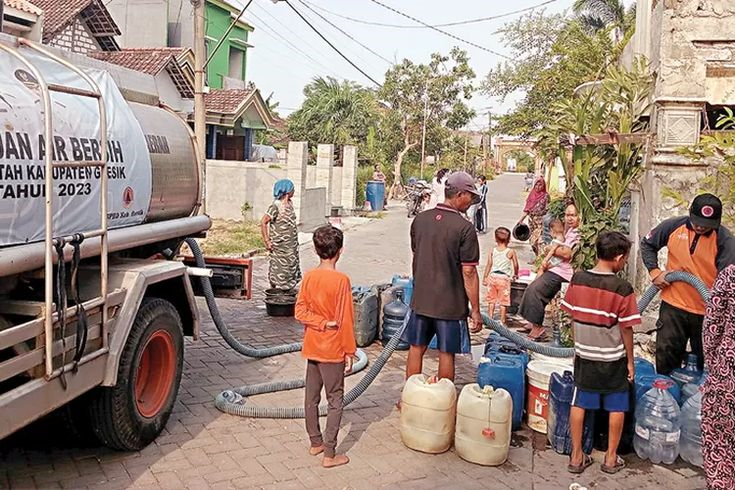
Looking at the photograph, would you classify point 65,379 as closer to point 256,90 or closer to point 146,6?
point 256,90

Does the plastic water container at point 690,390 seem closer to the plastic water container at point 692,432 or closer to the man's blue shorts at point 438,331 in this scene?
the plastic water container at point 692,432

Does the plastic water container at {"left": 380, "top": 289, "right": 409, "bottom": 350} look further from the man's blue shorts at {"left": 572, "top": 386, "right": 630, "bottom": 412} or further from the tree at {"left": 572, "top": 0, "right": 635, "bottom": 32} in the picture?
the tree at {"left": 572, "top": 0, "right": 635, "bottom": 32}

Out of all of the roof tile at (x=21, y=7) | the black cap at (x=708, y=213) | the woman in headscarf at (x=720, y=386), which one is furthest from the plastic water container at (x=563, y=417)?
the roof tile at (x=21, y=7)

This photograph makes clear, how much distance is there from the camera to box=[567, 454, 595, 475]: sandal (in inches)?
186

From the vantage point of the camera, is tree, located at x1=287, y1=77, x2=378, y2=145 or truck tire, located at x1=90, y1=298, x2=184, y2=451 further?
tree, located at x1=287, y1=77, x2=378, y2=145

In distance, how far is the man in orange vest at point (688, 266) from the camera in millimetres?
5070

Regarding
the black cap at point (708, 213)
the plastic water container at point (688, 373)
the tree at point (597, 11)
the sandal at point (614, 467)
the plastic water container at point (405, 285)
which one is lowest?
the sandal at point (614, 467)

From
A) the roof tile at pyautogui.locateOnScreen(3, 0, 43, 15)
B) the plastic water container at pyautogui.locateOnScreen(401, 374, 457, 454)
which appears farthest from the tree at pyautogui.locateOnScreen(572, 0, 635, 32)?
the plastic water container at pyautogui.locateOnScreen(401, 374, 457, 454)

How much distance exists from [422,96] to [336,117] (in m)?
4.53

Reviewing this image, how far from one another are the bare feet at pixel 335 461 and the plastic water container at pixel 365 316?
109 inches

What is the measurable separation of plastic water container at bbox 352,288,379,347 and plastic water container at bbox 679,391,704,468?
344 centimetres

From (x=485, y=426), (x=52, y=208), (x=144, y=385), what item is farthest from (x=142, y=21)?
(x=485, y=426)

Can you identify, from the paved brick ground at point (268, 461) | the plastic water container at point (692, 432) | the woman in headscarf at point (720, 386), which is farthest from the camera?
the plastic water container at point (692, 432)

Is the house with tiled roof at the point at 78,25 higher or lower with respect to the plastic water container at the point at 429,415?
higher
